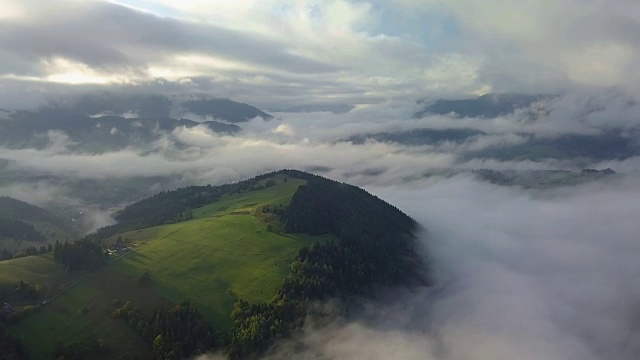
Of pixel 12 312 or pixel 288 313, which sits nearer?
pixel 12 312

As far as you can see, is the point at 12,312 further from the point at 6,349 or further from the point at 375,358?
the point at 375,358

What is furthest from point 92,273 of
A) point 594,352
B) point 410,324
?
point 594,352

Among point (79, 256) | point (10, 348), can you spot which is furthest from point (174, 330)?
point (79, 256)

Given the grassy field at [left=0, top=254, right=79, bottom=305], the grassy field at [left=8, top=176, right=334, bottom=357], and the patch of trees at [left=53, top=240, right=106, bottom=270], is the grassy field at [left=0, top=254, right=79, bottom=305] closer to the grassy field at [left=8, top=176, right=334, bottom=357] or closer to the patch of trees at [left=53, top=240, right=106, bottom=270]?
the grassy field at [left=8, top=176, right=334, bottom=357]

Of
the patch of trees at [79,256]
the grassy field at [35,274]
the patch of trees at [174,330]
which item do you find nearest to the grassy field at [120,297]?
the grassy field at [35,274]

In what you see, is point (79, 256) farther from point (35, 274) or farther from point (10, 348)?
point (10, 348)

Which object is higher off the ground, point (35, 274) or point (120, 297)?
point (35, 274)

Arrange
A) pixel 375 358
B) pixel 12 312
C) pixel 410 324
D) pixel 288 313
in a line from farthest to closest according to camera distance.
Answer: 1. pixel 410 324
2. pixel 288 313
3. pixel 375 358
4. pixel 12 312

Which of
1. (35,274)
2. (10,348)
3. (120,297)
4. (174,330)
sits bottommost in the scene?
(174,330)
